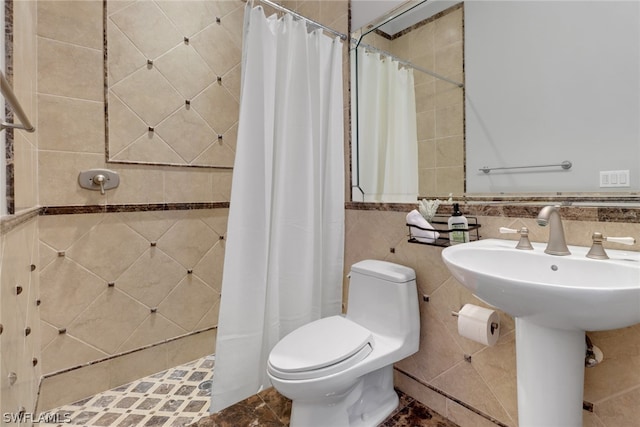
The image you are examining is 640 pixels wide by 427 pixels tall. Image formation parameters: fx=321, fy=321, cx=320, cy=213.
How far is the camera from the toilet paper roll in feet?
3.85

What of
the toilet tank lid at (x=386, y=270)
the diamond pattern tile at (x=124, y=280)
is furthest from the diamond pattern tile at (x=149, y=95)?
the toilet tank lid at (x=386, y=270)

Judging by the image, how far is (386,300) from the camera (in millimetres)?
1480

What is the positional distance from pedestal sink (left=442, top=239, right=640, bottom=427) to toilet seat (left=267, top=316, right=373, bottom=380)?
0.53 m

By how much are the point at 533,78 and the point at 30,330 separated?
241cm

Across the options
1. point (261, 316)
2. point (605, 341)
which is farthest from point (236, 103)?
point (605, 341)

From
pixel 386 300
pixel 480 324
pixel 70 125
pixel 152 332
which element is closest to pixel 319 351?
pixel 386 300

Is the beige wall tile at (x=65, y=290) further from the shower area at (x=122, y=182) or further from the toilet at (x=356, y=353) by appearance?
the toilet at (x=356, y=353)

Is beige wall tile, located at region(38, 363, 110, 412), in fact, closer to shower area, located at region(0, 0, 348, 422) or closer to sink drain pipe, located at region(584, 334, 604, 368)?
shower area, located at region(0, 0, 348, 422)

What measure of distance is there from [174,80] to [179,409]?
76.4 inches

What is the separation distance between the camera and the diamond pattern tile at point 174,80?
1886mm

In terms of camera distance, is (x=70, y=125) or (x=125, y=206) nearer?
(x=70, y=125)

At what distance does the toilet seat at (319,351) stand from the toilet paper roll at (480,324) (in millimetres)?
380

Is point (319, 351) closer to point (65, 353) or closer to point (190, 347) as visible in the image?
point (190, 347)

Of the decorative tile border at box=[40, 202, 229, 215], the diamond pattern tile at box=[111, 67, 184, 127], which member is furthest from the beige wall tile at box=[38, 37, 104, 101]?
the decorative tile border at box=[40, 202, 229, 215]
